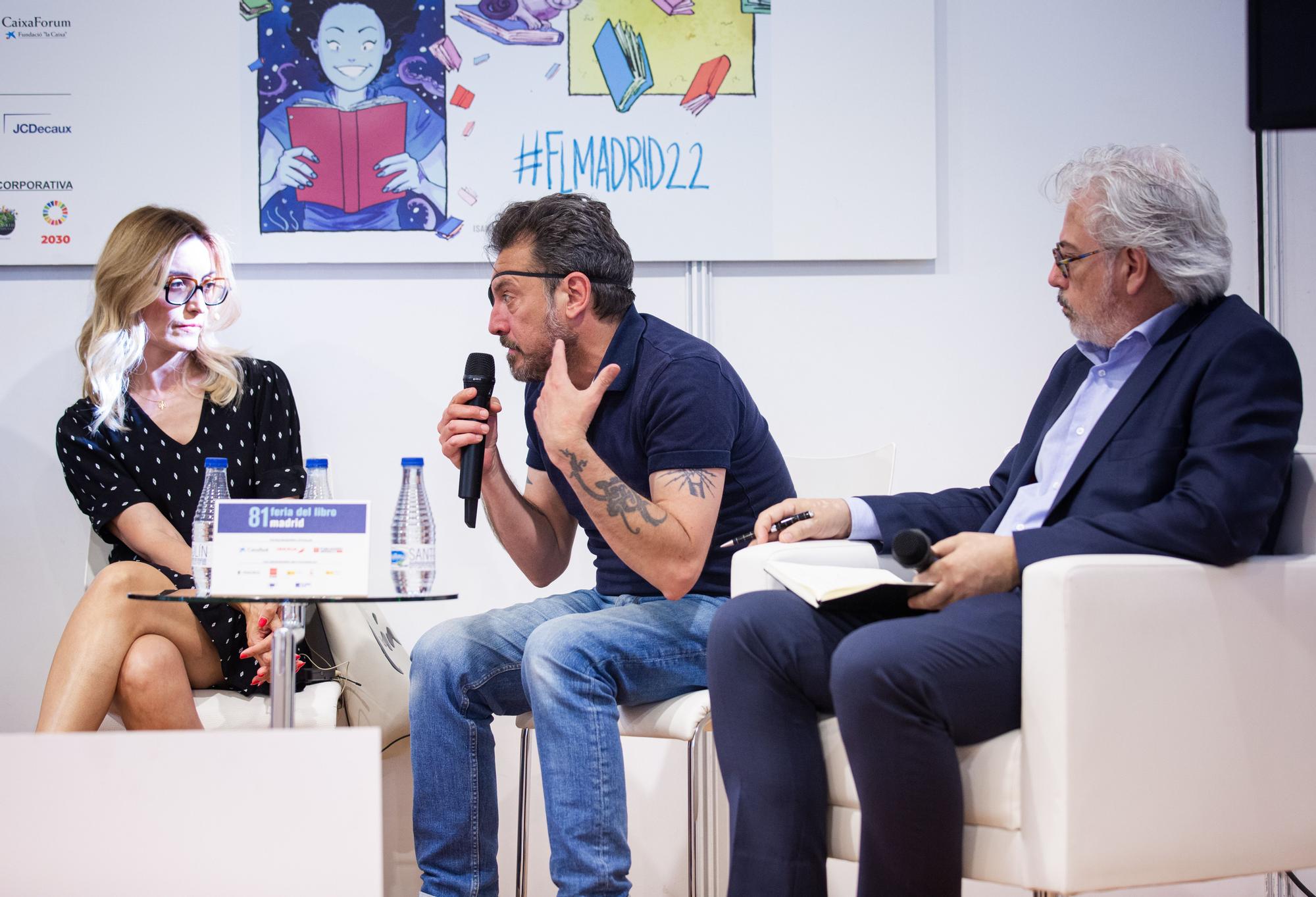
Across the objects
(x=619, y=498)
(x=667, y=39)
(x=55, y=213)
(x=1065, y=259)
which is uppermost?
(x=667, y=39)

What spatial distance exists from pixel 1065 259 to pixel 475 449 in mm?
1008

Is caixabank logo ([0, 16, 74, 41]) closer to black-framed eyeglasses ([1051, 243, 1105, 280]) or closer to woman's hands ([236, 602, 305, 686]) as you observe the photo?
woman's hands ([236, 602, 305, 686])

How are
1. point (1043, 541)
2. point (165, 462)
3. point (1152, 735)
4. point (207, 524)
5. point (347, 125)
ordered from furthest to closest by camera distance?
point (347, 125) < point (165, 462) < point (207, 524) < point (1043, 541) < point (1152, 735)

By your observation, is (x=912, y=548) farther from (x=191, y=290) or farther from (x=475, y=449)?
(x=191, y=290)

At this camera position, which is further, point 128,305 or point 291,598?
point 128,305

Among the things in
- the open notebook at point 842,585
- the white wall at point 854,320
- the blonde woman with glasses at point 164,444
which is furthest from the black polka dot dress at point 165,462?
the open notebook at point 842,585

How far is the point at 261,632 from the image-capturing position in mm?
1970

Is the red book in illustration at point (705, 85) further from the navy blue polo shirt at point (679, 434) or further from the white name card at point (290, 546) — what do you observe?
the white name card at point (290, 546)

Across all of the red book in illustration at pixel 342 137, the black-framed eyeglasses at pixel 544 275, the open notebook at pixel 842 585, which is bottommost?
the open notebook at pixel 842 585

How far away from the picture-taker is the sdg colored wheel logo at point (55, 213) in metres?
2.73

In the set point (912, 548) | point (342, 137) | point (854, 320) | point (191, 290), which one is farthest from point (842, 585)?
point (342, 137)

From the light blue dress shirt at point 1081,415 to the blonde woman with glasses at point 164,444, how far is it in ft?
4.31

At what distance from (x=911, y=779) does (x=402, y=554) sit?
2.83 ft

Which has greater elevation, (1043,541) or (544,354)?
(544,354)
